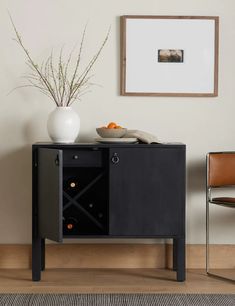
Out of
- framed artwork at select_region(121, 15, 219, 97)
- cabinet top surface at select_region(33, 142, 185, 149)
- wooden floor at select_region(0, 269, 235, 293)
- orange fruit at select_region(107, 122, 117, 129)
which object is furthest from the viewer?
framed artwork at select_region(121, 15, 219, 97)

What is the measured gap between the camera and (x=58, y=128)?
15.0ft

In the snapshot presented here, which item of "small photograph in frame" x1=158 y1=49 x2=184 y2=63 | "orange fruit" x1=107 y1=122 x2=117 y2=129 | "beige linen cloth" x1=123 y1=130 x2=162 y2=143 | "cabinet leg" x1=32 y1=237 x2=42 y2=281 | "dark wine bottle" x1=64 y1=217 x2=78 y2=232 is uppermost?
"small photograph in frame" x1=158 y1=49 x2=184 y2=63

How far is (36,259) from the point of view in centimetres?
455

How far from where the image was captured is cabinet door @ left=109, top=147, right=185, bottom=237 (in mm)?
4477

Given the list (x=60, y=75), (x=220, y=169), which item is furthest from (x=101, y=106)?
(x=220, y=169)

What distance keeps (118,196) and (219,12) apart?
147cm

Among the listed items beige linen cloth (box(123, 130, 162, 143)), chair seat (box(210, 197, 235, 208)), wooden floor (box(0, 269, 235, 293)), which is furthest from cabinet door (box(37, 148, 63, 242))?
chair seat (box(210, 197, 235, 208))

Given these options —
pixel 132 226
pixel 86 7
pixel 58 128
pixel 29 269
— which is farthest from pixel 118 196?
pixel 86 7

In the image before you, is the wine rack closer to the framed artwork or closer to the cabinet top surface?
the cabinet top surface

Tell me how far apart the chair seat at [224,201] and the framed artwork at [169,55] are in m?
0.77

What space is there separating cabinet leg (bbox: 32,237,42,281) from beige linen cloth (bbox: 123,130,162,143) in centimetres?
89

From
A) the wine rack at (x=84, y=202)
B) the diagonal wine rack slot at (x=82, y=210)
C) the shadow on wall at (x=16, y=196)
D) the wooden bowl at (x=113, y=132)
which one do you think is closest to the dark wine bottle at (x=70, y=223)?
the wine rack at (x=84, y=202)

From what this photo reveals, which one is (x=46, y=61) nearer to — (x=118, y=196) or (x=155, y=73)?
(x=155, y=73)

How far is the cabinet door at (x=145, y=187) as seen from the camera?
4.48 meters
